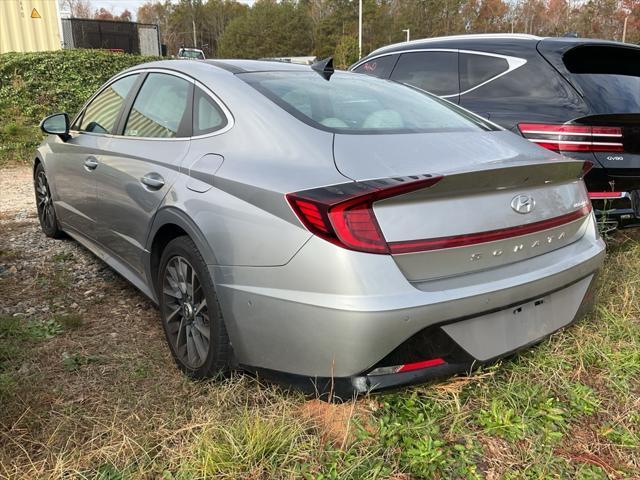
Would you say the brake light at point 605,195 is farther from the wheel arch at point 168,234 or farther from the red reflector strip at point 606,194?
the wheel arch at point 168,234

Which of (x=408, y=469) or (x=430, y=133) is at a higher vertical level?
(x=430, y=133)

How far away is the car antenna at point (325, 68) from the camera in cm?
307

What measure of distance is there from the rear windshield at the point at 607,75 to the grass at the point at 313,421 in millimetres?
1530

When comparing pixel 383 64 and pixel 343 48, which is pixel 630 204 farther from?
pixel 343 48

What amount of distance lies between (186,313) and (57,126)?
2.13 metres

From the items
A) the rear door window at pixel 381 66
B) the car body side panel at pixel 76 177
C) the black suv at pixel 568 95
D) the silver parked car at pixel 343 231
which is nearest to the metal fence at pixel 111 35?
the rear door window at pixel 381 66

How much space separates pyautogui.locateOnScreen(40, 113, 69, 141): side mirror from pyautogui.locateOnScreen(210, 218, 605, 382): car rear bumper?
7.66 feet

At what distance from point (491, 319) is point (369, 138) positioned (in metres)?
0.84

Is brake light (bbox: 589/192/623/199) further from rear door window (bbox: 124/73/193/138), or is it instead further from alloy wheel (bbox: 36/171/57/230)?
alloy wheel (bbox: 36/171/57/230)

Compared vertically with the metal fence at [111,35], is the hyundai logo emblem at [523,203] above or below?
below

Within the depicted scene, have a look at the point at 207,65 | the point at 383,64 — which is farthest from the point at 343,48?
the point at 207,65

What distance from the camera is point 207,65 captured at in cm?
294

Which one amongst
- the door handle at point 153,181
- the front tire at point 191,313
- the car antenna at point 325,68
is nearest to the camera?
the front tire at point 191,313

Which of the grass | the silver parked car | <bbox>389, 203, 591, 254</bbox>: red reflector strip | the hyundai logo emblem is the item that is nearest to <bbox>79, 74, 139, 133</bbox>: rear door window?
the silver parked car
